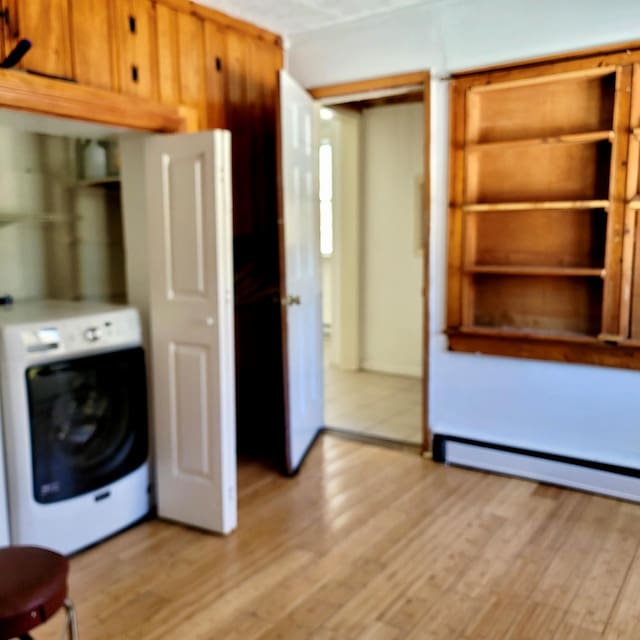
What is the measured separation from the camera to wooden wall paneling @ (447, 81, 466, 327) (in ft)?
10.9

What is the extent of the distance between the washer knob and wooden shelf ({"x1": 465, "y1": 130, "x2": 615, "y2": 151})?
2.02m

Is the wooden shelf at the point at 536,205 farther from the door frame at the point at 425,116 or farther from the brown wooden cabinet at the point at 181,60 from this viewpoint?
the brown wooden cabinet at the point at 181,60

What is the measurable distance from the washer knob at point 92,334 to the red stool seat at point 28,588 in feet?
3.49

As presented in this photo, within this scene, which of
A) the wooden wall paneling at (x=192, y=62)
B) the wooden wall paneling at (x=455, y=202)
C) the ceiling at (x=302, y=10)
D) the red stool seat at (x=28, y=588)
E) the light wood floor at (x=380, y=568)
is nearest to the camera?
the red stool seat at (x=28, y=588)

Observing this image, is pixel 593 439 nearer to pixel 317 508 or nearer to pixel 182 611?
pixel 317 508

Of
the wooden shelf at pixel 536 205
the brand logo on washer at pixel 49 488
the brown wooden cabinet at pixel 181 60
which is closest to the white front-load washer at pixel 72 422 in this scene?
the brand logo on washer at pixel 49 488

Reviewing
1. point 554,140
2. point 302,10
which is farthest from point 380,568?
point 302,10

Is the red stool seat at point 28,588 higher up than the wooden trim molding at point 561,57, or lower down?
lower down

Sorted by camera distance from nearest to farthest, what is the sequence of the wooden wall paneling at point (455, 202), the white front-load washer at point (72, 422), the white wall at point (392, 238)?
the white front-load washer at point (72, 422) → the wooden wall paneling at point (455, 202) → the white wall at point (392, 238)

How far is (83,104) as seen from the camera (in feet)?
8.29


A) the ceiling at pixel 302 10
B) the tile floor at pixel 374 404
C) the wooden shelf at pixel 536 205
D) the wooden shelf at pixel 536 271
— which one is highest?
the ceiling at pixel 302 10

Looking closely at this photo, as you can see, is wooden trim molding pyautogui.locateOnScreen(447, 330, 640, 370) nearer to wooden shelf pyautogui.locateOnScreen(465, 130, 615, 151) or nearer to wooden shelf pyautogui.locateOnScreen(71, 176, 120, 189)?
wooden shelf pyautogui.locateOnScreen(465, 130, 615, 151)

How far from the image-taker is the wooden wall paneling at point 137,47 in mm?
2789

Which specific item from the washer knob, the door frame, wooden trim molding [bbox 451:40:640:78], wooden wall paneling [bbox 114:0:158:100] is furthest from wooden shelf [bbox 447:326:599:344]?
wooden wall paneling [bbox 114:0:158:100]
